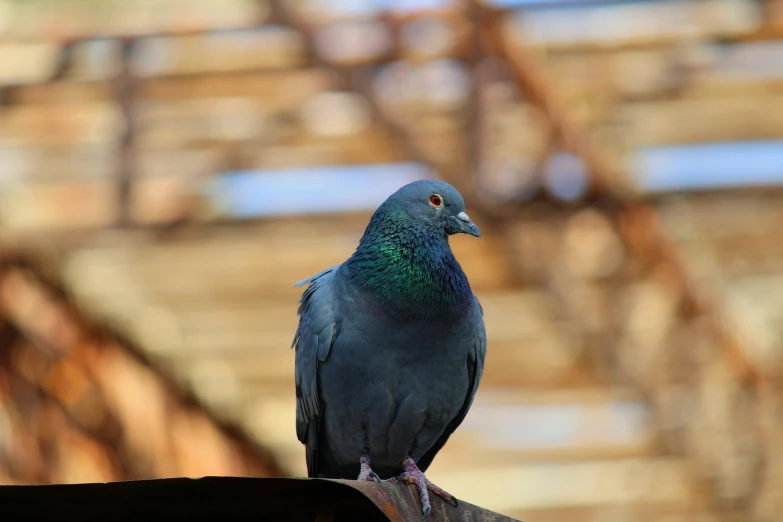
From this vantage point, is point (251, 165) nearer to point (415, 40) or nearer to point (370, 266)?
point (415, 40)

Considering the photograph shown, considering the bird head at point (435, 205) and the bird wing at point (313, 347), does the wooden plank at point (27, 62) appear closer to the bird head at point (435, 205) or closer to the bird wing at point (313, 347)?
the bird wing at point (313, 347)

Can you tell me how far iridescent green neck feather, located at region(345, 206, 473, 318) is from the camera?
15.8ft

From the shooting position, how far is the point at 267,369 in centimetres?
1233

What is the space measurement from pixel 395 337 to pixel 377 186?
17.1 ft

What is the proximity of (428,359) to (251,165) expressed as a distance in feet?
15.8

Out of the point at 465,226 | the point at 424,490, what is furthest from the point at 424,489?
the point at 465,226

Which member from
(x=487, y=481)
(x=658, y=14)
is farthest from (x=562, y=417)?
(x=658, y=14)

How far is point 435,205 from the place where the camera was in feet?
16.5

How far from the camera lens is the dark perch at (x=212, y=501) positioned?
10.2 ft

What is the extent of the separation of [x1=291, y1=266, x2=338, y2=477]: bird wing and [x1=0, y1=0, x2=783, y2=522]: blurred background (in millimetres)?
3578

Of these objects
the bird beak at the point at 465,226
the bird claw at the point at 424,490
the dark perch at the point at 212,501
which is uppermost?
the bird beak at the point at 465,226

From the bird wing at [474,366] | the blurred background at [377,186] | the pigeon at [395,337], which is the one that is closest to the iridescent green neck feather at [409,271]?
the pigeon at [395,337]

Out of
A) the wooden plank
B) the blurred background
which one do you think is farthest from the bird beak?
the wooden plank

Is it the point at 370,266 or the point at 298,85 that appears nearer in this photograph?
the point at 370,266
